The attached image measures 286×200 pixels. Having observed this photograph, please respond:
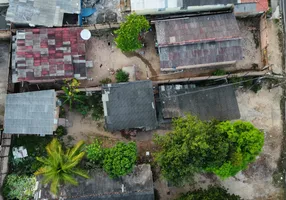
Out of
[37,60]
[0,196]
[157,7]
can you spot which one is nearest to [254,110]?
[157,7]

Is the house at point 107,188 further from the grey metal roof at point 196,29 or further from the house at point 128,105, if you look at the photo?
the grey metal roof at point 196,29

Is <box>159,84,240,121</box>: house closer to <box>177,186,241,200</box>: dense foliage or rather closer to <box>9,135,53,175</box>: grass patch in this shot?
<box>177,186,241,200</box>: dense foliage

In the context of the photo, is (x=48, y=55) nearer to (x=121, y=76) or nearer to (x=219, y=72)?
(x=121, y=76)

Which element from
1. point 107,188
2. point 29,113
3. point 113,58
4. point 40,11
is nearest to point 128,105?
point 113,58

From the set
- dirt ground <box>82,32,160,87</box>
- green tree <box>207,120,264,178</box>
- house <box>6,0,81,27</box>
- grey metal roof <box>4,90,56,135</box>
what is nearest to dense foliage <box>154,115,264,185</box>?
green tree <box>207,120,264,178</box>

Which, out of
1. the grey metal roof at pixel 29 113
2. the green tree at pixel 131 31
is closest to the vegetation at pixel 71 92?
the grey metal roof at pixel 29 113

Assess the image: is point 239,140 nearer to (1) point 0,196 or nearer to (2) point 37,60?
(2) point 37,60
